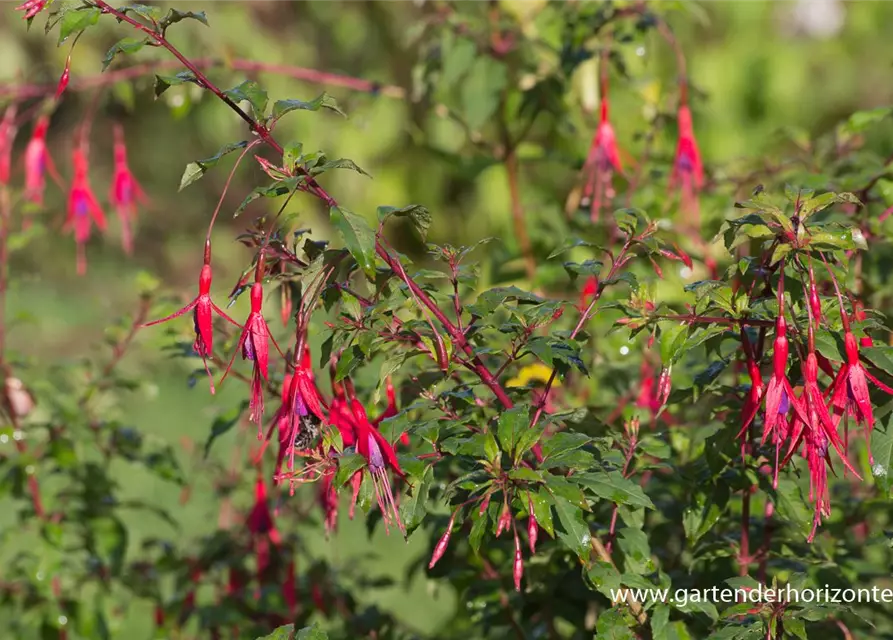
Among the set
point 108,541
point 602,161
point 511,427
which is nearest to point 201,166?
point 511,427

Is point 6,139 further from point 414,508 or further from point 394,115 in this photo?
point 394,115

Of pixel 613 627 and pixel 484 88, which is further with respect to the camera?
pixel 484 88

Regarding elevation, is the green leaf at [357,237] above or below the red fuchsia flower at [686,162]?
below

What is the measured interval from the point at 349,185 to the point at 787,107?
4.43 ft

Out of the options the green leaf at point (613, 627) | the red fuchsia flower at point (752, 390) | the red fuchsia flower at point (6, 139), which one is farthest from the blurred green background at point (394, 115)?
the red fuchsia flower at point (752, 390)

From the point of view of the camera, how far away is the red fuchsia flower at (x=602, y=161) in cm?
138

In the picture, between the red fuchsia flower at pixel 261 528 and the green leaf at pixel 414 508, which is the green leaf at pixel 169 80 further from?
the red fuchsia flower at pixel 261 528

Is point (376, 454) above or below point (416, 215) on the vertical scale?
below

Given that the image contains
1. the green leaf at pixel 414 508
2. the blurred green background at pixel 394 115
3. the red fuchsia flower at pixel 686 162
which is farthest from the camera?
the blurred green background at pixel 394 115

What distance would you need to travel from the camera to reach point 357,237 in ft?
2.44

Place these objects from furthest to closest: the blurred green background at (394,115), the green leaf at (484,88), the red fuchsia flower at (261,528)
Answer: the blurred green background at (394,115), the green leaf at (484,88), the red fuchsia flower at (261,528)

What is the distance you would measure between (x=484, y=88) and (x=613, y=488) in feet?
3.05

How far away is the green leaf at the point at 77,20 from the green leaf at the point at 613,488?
18.8 inches

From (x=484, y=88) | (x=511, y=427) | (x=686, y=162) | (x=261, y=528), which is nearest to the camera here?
(x=511, y=427)
